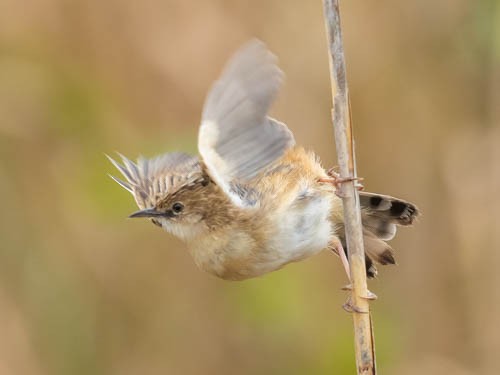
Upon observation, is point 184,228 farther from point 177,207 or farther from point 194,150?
point 194,150

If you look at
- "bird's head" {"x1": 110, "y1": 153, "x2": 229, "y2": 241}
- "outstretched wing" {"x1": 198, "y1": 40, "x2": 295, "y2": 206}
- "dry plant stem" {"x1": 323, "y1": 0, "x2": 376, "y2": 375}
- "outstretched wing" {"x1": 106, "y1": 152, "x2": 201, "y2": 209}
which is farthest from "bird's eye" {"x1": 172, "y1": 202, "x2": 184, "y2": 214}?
"dry plant stem" {"x1": 323, "y1": 0, "x2": 376, "y2": 375}

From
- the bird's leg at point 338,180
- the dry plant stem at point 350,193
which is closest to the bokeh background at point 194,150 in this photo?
the bird's leg at point 338,180

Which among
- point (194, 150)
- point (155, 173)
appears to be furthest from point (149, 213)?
point (194, 150)

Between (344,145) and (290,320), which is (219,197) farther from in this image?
(290,320)

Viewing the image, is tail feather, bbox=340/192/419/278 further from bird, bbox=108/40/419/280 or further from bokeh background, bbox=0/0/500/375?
bokeh background, bbox=0/0/500/375

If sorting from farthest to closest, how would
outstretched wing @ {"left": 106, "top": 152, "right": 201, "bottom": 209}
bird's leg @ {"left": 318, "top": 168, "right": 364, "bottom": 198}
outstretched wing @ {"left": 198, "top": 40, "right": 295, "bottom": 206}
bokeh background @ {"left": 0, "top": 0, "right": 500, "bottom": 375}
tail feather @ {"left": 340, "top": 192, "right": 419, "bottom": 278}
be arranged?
bokeh background @ {"left": 0, "top": 0, "right": 500, "bottom": 375}, tail feather @ {"left": 340, "top": 192, "right": 419, "bottom": 278}, outstretched wing @ {"left": 106, "top": 152, "right": 201, "bottom": 209}, bird's leg @ {"left": 318, "top": 168, "right": 364, "bottom": 198}, outstretched wing @ {"left": 198, "top": 40, "right": 295, "bottom": 206}
